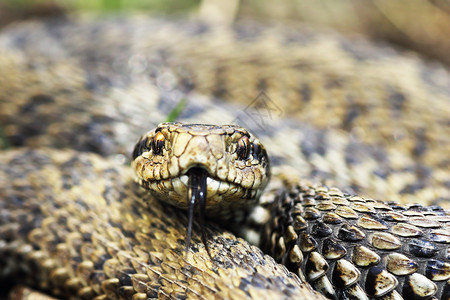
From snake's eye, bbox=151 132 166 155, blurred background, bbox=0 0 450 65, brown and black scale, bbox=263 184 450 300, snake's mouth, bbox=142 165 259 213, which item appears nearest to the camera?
brown and black scale, bbox=263 184 450 300

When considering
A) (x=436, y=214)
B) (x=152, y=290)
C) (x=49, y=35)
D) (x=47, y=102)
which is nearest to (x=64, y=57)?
(x=49, y=35)

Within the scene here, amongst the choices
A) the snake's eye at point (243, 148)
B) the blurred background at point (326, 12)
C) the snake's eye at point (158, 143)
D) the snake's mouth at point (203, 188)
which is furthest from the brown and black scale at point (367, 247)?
the blurred background at point (326, 12)

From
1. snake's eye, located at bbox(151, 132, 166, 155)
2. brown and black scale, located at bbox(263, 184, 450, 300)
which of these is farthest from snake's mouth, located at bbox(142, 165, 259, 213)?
brown and black scale, located at bbox(263, 184, 450, 300)

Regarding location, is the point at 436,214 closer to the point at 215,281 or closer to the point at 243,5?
the point at 215,281

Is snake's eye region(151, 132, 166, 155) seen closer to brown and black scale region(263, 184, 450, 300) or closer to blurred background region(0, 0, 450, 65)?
brown and black scale region(263, 184, 450, 300)

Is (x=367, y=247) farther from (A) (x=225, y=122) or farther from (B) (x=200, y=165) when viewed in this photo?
(A) (x=225, y=122)

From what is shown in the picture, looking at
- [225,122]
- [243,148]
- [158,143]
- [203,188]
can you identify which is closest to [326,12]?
[225,122]

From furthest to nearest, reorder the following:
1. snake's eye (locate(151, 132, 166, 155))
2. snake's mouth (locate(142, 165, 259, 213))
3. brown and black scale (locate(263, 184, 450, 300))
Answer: snake's eye (locate(151, 132, 166, 155))
snake's mouth (locate(142, 165, 259, 213))
brown and black scale (locate(263, 184, 450, 300))
